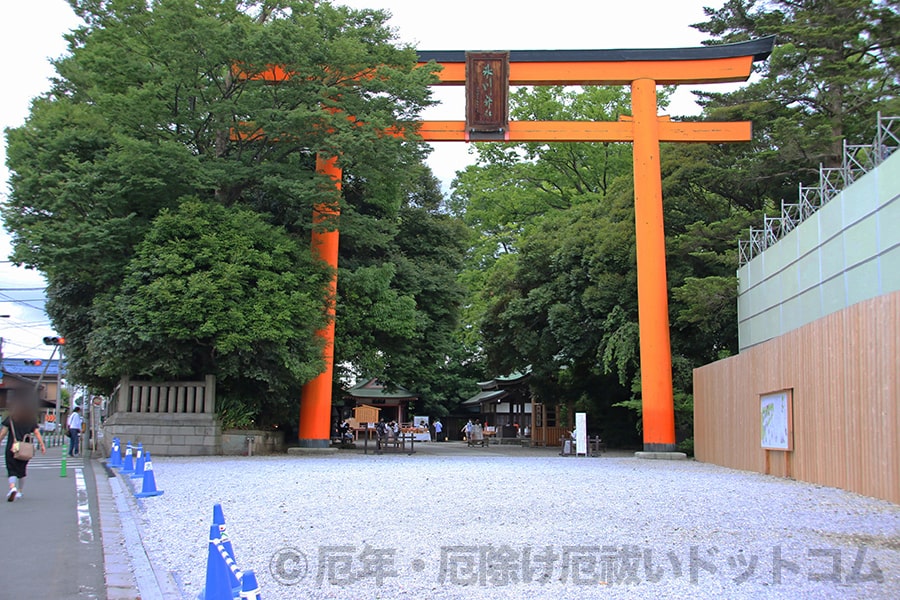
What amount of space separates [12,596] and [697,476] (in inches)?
470

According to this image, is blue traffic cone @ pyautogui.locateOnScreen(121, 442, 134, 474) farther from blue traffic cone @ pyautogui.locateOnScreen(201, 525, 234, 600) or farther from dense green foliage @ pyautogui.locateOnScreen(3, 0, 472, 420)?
blue traffic cone @ pyautogui.locateOnScreen(201, 525, 234, 600)

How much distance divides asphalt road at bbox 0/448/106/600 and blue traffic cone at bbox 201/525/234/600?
1.68 metres

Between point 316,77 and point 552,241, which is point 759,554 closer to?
point 316,77

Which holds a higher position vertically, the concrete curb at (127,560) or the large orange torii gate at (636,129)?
the large orange torii gate at (636,129)

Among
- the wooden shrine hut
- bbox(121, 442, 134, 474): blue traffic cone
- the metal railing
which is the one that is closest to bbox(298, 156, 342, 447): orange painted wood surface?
bbox(121, 442, 134, 474): blue traffic cone

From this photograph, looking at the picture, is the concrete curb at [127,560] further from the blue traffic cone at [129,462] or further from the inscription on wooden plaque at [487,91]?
the inscription on wooden plaque at [487,91]

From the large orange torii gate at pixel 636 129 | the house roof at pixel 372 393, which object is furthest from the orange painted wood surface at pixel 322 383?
the house roof at pixel 372 393

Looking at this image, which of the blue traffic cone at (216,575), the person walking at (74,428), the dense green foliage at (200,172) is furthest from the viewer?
the person walking at (74,428)

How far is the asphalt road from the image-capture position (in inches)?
253

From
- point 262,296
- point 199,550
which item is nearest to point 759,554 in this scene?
point 199,550

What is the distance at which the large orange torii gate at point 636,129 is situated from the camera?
22422 millimetres

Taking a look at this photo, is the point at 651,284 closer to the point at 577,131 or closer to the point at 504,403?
the point at 577,131

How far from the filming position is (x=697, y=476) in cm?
1505

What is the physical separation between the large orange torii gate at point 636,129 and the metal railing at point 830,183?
9.29 feet
